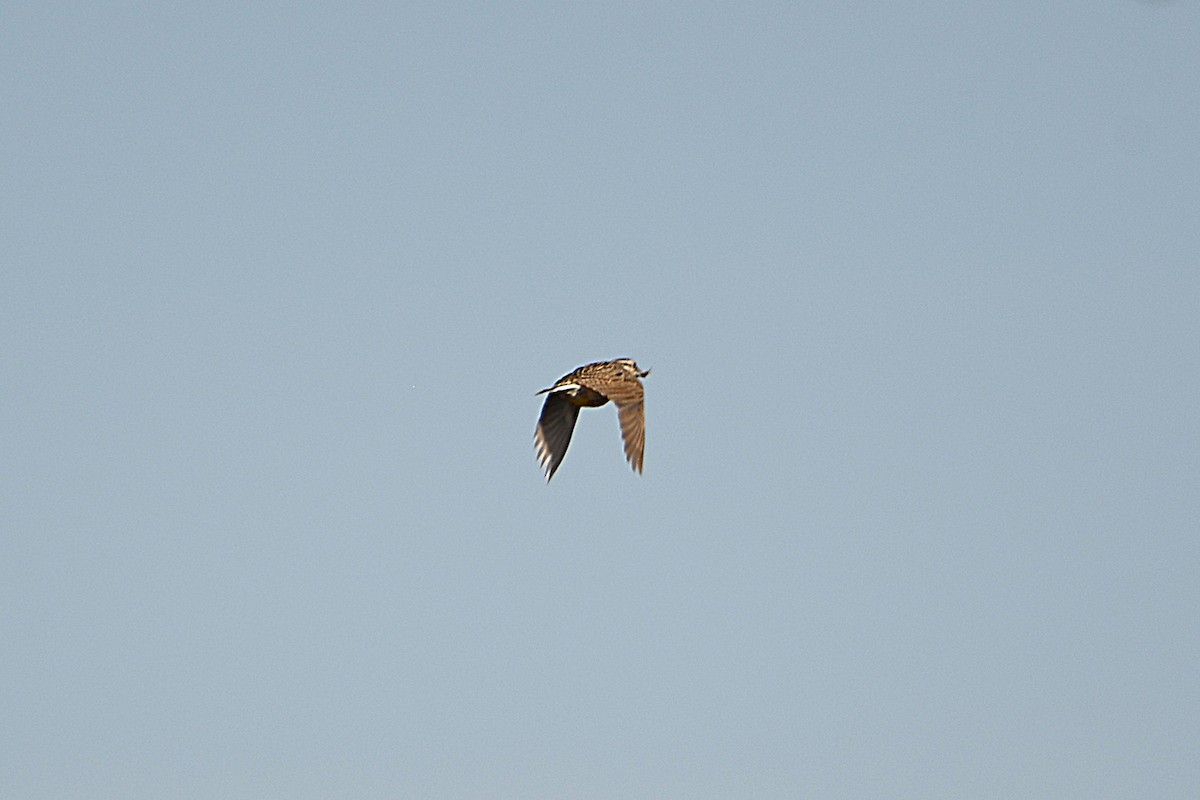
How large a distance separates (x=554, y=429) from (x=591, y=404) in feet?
2.21

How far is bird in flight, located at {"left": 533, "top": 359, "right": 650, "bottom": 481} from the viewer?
27156mm

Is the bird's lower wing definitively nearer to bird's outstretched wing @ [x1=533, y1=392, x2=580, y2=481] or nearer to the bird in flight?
the bird in flight

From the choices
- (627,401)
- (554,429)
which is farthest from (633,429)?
(554,429)

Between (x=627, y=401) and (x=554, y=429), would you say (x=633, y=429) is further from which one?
(x=554, y=429)

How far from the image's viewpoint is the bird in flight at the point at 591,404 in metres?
27.2

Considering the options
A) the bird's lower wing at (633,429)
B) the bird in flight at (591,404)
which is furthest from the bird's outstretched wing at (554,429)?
the bird's lower wing at (633,429)

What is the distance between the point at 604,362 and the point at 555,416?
35.9 inches

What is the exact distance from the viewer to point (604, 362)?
2909cm

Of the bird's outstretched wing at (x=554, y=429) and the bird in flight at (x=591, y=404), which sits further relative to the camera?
the bird's outstretched wing at (x=554, y=429)

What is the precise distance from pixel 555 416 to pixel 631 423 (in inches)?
80.7

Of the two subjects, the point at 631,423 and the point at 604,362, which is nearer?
the point at 631,423

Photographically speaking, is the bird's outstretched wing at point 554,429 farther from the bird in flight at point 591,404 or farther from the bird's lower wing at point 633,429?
the bird's lower wing at point 633,429

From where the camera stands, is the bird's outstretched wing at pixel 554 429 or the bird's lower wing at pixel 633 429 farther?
the bird's outstretched wing at pixel 554 429

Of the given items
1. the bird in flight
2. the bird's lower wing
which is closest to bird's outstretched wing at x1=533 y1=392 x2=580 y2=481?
the bird in flight
